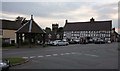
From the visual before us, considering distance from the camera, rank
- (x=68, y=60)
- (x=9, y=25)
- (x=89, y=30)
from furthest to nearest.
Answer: (x=89, y=30)
(x=9, y=25)
(x=68, y=60)

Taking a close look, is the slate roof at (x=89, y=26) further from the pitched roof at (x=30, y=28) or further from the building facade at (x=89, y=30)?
the pitched roof at (x=30, y=28)

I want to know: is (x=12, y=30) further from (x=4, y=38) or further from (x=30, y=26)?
(x=30, y=26)

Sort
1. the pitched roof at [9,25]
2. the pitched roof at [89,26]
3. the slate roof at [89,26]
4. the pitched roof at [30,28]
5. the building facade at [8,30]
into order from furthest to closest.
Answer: the pitched roof at [89,26]
the slate roof at [89,26]
the pitched roof at [9,25]
the building facade at [8,30]
the pitched roof at [30,28]

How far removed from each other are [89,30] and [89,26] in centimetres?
294

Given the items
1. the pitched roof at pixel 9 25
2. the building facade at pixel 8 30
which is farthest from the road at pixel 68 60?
the pitched roof at pixel 9 25

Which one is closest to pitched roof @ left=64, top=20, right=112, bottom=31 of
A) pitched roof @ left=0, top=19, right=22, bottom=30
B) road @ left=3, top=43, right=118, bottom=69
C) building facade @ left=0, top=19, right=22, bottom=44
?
pitched roof @ left=0, top=19, right=22, bottom=30

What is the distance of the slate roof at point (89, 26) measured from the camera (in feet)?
376

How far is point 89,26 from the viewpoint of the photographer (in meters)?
118

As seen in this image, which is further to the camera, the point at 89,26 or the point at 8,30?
the point at 89,26

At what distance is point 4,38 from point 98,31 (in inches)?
2246

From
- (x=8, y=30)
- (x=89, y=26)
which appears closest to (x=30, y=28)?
(x=8, y=30)

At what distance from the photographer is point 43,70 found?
53.4 ft

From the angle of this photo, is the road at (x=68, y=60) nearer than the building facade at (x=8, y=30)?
Yes

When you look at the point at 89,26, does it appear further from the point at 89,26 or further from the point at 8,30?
the point at 8,30
